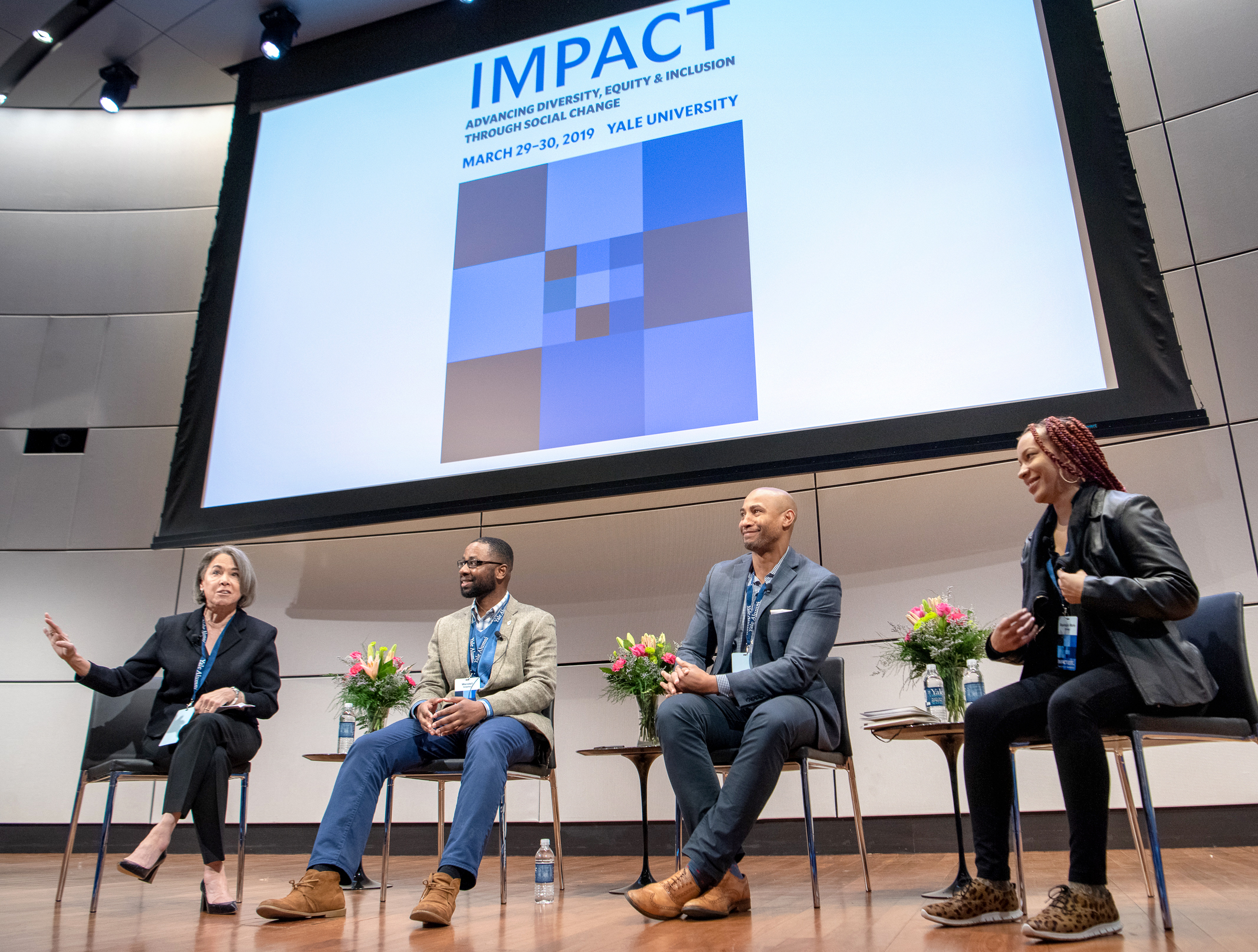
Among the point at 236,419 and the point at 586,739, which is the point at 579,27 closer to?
the point at 236,419

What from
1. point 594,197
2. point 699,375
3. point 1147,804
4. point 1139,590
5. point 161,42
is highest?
point 161,42

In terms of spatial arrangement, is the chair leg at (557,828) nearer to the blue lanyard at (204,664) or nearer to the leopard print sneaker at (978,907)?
the blue lanyard at (204,664)

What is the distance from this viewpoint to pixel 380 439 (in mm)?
4395

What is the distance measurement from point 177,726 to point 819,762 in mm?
1980

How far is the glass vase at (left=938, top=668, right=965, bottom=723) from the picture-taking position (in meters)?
2.76

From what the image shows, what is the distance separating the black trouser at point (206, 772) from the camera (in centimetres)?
265

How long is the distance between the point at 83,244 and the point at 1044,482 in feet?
20.2

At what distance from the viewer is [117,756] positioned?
3127 millimetres

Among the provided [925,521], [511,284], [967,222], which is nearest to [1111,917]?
[925,521]

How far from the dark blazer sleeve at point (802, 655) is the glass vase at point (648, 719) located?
660mm

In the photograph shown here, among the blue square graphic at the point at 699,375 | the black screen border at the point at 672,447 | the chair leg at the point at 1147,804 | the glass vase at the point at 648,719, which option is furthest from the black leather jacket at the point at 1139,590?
the blue square graphic at the point at 699,375

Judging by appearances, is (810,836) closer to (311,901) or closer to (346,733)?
(311,901)

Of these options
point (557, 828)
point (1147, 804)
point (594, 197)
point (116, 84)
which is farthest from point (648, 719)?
point (116, 84)

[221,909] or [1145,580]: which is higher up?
[1145,580]
